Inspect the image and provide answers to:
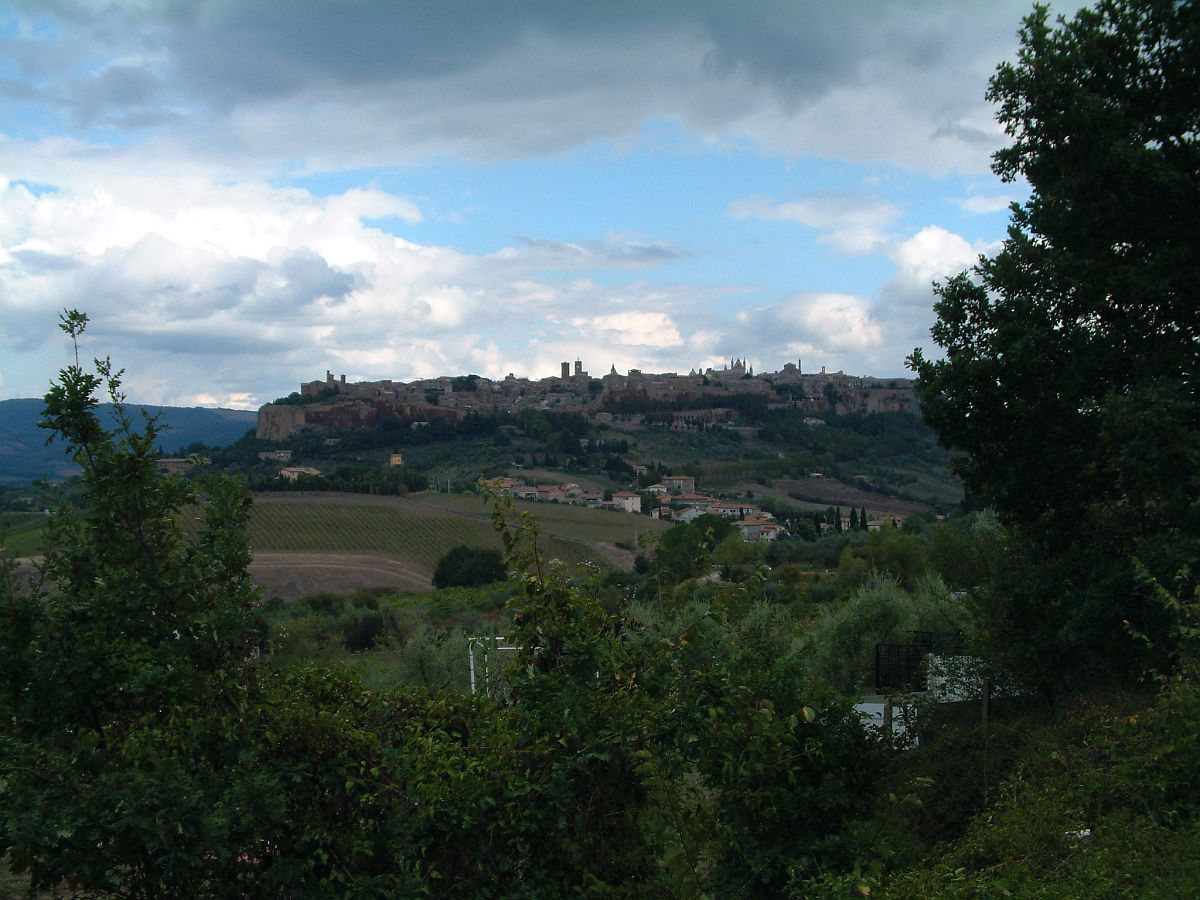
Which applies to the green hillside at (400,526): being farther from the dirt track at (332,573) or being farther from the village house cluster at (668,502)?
the village house cluster at (668,502)

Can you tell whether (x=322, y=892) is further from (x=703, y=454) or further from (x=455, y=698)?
(x=703, y=454)

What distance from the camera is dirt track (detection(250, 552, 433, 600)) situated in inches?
1780

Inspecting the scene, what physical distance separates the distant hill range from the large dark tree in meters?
7.82

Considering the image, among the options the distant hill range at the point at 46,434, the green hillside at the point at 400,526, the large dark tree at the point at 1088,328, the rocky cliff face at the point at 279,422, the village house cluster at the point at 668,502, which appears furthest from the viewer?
the rocky cliff face at the point at 279,422

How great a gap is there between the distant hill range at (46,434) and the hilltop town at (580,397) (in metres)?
6.33

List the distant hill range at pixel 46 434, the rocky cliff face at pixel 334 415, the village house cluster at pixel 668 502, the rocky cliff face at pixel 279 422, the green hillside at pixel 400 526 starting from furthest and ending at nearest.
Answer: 1. the rocky cliff face at pixel 334 415
2. the rocky cliff face at pixel 279 422
3. the village house cluster at pixel 668 502
4. the green hillside at pixel 400 526
5. the distant hill range at pixel 46 434

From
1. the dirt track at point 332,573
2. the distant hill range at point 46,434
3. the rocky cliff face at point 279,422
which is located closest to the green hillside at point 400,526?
the dirt track at point 332,573

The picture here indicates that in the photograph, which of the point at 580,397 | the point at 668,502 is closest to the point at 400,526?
the point at 668,502

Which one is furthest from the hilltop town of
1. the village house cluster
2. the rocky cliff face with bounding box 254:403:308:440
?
the village house cluster

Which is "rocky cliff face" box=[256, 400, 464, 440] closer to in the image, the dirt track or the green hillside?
the green hillside

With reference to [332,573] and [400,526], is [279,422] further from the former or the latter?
[332,573]

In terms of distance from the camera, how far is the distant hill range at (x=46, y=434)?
5.30 m

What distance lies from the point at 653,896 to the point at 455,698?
60.3 inches

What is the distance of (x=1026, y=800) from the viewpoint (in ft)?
19.7
